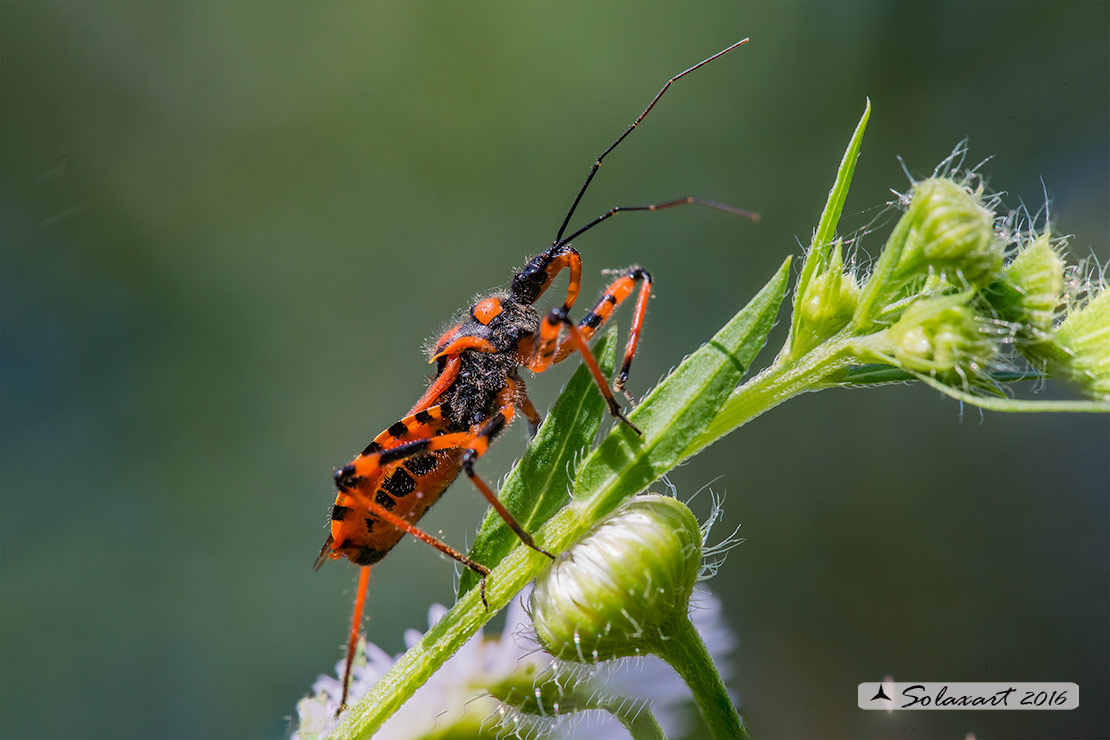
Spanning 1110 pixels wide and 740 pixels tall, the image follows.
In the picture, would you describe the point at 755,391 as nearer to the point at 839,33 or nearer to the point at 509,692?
the point at 509,692

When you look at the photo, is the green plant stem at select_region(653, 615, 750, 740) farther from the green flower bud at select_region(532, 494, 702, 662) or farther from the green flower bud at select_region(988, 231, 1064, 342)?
the green flower bud at select_region(988, 231, 1064, 342)

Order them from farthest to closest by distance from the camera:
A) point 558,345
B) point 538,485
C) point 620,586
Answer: point 558,345 → point 538,485 → point 620,586

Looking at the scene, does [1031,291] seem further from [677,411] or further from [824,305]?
[677,411]

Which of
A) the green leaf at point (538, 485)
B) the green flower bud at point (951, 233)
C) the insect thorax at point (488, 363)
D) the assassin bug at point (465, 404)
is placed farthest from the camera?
the insect thorax at point (488, 363)

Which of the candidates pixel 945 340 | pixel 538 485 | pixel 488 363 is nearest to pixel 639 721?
pixel 538 485

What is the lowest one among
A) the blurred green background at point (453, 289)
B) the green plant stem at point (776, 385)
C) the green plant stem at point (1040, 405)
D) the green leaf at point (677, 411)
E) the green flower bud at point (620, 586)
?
the green plant stem at point (1040, 405)

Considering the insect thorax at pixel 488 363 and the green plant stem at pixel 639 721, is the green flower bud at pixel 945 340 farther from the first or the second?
the insect thorax at pixel 488 363

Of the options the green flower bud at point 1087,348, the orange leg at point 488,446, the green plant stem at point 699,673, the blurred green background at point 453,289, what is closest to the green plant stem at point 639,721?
the green plant stem at point 699,673

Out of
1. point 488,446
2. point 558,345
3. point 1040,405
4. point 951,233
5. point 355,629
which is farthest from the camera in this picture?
point 558,345
